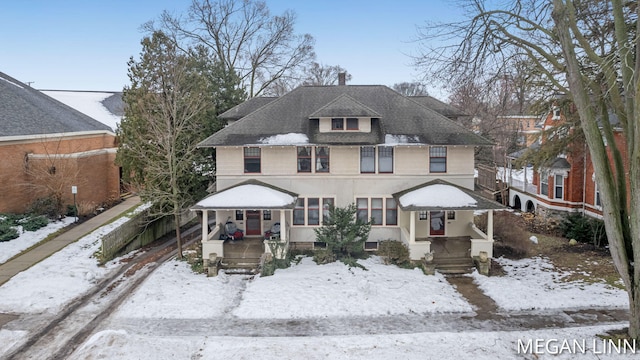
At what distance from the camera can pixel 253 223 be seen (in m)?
21.1

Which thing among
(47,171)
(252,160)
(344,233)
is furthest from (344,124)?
(47,171)

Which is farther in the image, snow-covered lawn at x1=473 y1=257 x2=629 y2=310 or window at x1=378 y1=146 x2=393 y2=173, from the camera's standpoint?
window at x1=378 y1=146 x2=393 y2=173

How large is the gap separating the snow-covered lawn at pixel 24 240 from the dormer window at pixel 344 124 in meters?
15.7

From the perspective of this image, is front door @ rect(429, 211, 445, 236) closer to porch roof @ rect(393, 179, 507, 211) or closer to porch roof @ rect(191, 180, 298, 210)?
porch roof @ rect(393, 179, 507, 211)

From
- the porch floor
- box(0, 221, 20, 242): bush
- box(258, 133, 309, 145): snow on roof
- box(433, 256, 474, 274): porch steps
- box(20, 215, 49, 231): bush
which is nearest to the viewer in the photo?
box(433, 256, 474, 274): porch steps

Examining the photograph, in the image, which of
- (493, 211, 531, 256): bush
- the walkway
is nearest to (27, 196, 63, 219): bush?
the walkway

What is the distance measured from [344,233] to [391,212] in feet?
9.94

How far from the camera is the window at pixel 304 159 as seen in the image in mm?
20219

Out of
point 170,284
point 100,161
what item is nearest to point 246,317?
point 170,284

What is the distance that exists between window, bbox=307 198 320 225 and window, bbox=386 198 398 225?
3432 mm

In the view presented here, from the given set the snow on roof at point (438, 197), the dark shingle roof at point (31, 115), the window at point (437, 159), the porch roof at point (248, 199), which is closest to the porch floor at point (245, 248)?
the porch roof at point (248, 199)

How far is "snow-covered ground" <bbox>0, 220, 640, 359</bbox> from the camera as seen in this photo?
1148cm

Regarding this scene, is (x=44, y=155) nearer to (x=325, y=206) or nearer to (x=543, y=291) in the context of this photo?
(x=325, y=206)

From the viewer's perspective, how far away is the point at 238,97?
27.4 meters
